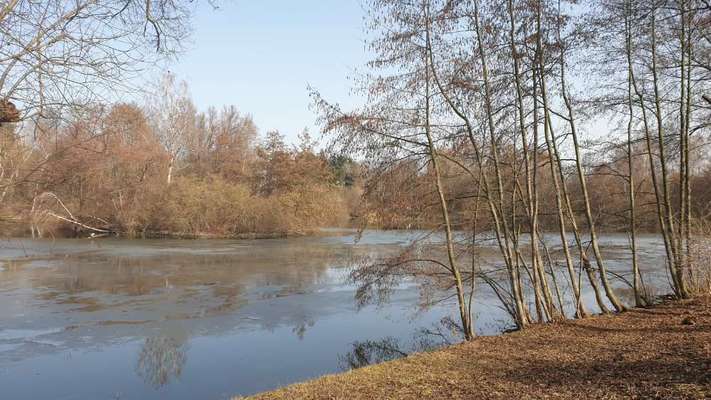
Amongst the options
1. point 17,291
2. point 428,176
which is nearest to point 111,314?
point 17,291

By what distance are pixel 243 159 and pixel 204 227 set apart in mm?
14251

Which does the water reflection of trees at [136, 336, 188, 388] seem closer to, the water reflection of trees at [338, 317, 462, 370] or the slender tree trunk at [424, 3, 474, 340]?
the water reflection of trees at [338, 317, 462, 370]

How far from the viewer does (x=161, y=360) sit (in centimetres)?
809

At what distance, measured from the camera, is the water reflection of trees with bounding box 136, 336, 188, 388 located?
7.38 m

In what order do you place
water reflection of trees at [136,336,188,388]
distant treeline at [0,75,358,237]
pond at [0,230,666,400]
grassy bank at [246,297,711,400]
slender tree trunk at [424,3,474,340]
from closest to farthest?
grassy bank at [246,297,711,400], pond at [0,230,666,400], water reflection of trees at [136,336,188,388], slender tree trunk at [424,3,474,340], distant treeline at [0,75,358,237]

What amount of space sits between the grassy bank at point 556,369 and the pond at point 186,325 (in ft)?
5.74

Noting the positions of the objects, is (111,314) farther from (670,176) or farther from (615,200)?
(670,176)

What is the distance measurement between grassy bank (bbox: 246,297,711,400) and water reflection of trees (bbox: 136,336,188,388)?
2.60 m

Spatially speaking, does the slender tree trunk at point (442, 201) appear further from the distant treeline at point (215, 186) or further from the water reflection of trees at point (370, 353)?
the distant treeline at point (215, 186)

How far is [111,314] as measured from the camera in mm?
11156

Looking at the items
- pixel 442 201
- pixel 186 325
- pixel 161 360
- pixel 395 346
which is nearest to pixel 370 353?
pixel 395 346

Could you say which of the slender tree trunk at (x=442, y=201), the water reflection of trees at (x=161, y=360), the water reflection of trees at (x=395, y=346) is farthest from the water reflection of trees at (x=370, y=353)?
the water reflection of trees at (x=161, y=360)

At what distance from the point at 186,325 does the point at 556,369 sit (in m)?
7.04

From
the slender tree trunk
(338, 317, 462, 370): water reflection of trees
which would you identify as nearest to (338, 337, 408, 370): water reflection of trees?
(338, 317, 462, 370): water reflection of trees
